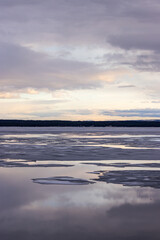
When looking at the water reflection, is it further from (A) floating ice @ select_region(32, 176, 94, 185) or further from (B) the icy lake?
(A) floating ice @ select_region(32, 176, 94, 185)

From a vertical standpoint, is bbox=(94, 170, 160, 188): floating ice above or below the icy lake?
above

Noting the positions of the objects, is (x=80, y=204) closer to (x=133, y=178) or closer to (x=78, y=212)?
(x=78, y=212)

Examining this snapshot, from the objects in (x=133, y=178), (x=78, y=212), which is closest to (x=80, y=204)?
(x=78, y=212)

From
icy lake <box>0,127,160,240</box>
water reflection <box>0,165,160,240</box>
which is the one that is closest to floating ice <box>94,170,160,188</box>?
icy lake <box>0,127,160,240</box>

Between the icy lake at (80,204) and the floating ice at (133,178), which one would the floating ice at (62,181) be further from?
the floating ice at (133,178)

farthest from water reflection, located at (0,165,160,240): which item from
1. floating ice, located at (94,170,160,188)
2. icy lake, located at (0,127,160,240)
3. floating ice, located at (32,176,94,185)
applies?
floating ice, located at (94,170,160,188)

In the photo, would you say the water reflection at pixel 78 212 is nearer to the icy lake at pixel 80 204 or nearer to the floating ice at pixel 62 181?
the icy lake at pixel 80 204

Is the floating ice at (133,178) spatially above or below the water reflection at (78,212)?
above

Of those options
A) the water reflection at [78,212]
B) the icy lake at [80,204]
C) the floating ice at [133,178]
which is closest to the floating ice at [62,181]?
the icy lake at [80,204]

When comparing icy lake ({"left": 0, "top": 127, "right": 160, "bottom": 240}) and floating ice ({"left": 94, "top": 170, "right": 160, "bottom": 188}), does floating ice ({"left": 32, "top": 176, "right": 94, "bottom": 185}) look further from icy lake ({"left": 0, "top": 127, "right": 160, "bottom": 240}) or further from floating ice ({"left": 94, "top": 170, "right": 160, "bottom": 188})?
floating ice ({"left": 94, "top": 170, "right": 160, "bottom": 188})

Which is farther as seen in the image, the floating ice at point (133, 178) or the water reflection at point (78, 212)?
the floating ice at point (133, 178)

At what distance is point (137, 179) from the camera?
30.4 feet

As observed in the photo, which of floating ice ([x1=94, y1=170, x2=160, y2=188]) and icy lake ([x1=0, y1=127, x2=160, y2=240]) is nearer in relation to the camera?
icy lake ([x1=0, y1=127, x2=160, y2=240])

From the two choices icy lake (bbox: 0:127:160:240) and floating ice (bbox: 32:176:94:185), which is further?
floating ice (bbox: 32:176:94:185)
